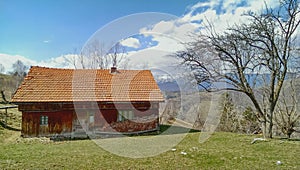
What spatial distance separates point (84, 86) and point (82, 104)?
5.26 ft

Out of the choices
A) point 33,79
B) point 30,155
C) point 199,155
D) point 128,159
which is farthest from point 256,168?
point 33,79

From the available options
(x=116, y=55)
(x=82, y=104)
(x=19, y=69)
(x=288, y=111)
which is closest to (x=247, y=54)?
(x=288, y=111)

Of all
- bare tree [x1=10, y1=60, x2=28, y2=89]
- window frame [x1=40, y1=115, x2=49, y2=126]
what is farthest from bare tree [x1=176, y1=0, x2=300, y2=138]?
bare tree [x1=10, y1=60, x2=28, y2=89]

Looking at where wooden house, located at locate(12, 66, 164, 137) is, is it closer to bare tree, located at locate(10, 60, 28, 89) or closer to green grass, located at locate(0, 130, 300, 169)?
green grass, located at locate(0, 130, 300, 169)

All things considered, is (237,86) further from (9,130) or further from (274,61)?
(9,130)

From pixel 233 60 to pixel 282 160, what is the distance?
20.2ft

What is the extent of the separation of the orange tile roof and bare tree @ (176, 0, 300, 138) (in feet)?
16.9

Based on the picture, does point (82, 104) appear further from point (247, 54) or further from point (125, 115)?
point (247, 54)

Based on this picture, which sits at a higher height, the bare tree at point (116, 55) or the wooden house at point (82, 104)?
the bare tree at point (116, 55)

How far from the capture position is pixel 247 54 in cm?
1358

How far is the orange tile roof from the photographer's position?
16469mm

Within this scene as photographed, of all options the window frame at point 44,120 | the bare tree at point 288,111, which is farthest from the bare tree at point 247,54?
the window frame at point 44,120

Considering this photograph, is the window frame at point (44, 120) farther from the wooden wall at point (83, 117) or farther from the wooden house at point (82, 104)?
the wooden wall at point (83, 117)

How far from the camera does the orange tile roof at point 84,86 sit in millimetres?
16469
